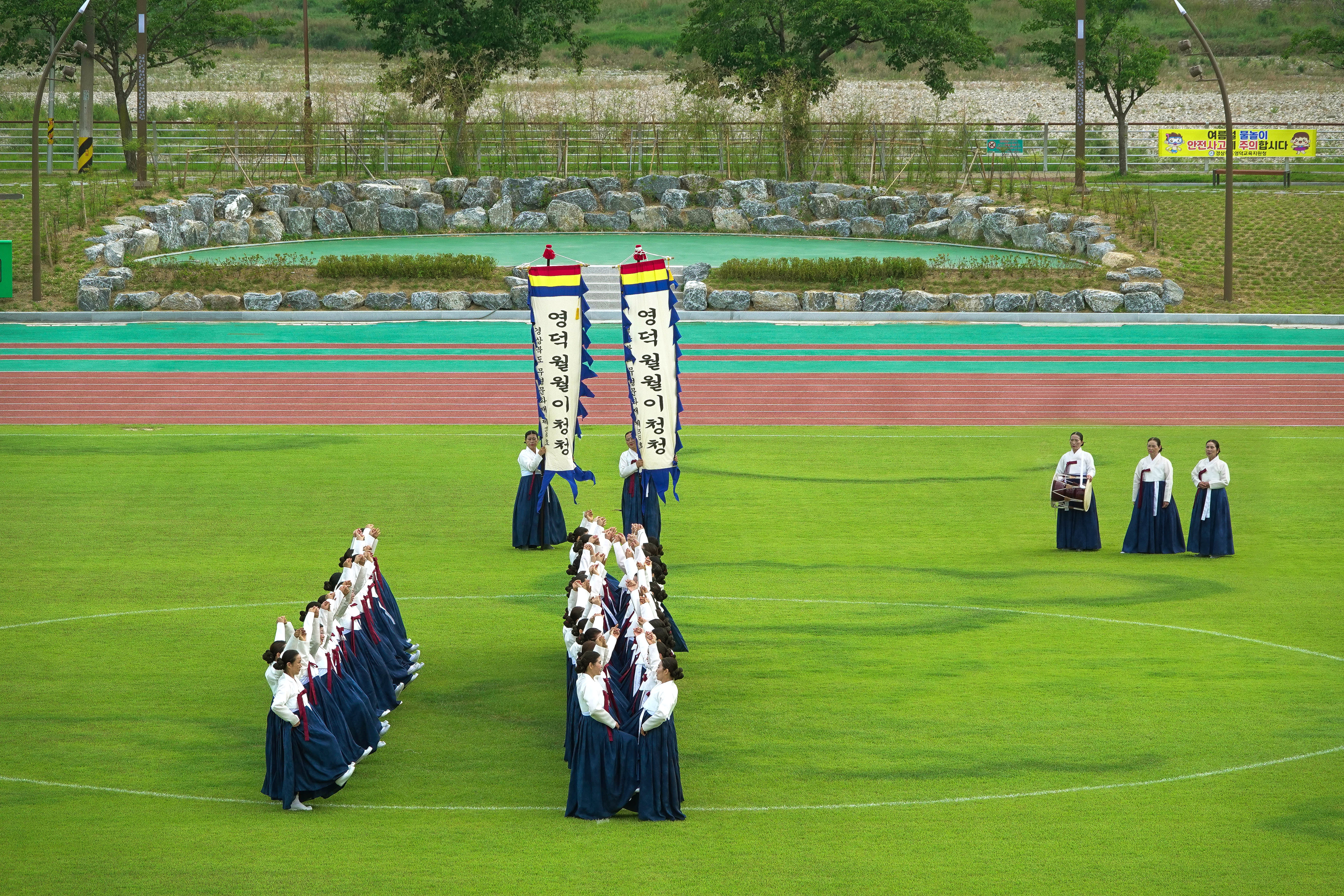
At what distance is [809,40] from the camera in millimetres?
47750

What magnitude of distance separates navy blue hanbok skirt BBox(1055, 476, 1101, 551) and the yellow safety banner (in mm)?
30117

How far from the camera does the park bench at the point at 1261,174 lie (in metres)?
39.4

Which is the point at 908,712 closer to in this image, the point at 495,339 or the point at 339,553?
the point at 339,553

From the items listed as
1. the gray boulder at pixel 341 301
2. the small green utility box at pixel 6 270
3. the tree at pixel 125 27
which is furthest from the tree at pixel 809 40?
the small green utility box at pixel 6 270

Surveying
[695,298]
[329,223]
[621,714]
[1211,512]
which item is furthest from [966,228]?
[621,714]

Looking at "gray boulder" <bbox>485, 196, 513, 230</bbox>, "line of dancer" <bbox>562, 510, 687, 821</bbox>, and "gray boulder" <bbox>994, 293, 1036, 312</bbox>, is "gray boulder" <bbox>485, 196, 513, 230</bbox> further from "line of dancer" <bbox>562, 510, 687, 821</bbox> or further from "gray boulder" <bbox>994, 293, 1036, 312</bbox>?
"line of dancer" <bbox>562, 510, 687, 821</bbox>

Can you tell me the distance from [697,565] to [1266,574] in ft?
18.0

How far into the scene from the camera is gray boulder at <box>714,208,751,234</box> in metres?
38.6

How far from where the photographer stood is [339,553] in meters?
15.1

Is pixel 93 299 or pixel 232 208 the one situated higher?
pixel 232 208

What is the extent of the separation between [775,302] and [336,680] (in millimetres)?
21413

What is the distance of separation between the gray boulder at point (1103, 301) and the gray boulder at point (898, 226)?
26.1 feet

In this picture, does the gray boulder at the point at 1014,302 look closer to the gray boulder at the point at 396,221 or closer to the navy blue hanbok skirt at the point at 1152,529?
the navy blue hanbok skirt at the point at 1152,529

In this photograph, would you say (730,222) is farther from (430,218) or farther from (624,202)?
(430,218)
